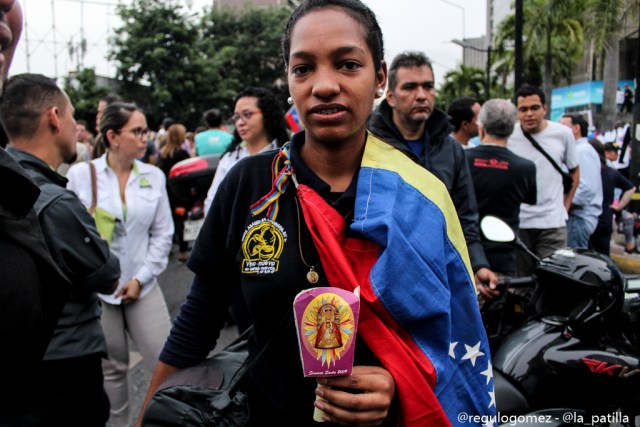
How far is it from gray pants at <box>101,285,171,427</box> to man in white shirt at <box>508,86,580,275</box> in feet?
9.94

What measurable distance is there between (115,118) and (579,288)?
3016 mm

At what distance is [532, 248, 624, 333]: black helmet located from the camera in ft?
7.52

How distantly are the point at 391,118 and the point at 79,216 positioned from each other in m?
2.03

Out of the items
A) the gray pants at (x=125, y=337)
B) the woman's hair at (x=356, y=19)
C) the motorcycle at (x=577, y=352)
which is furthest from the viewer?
the gray pants at (x=125, y=337)

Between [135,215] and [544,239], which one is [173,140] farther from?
[544,239]

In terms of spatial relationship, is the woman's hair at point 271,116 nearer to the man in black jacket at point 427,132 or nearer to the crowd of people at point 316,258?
the man in black jacket at point 427,132

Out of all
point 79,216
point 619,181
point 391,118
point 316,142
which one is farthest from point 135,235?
point 619,181

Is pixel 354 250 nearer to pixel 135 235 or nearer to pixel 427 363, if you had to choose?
pixel 427 363

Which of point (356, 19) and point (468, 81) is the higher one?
point (468, 81)

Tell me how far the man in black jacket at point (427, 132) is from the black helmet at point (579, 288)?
0.54m

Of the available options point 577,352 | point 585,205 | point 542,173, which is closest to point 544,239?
point 542,173

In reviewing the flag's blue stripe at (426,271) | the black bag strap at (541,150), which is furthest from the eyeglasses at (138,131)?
the black bag strap at (541,150)

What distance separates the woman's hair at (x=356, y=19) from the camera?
5.18ft

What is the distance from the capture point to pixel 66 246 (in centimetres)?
244
